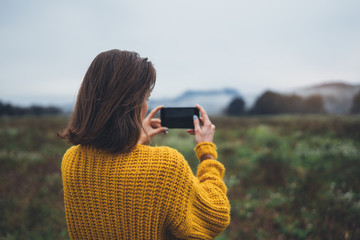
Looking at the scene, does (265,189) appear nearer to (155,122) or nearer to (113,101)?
(155,122)

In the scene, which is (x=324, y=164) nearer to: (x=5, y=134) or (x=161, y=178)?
(x=161, y=178)

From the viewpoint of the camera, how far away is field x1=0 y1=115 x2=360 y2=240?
12.3ft

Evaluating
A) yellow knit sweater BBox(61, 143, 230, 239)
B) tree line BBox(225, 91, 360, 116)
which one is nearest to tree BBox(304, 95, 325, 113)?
tree line BBox(225, 91, 360, 116)

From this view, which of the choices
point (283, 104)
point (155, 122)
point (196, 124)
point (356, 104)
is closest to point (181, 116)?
point (196, 124)

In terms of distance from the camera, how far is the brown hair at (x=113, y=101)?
1193 millimetres

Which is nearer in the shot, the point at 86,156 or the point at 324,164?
the point at 86,156

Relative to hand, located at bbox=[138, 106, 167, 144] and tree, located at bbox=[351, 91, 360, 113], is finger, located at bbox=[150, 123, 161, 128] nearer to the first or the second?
hand, located at bbox=[138, 106, 167, 144]

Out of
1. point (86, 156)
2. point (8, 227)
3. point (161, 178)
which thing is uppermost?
point (86, 156)

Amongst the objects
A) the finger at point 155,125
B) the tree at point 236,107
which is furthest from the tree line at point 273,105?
the finger at point 155,125

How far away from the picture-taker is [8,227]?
390 centimetres

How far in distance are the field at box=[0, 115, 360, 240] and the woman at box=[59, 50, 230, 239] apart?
62 cm

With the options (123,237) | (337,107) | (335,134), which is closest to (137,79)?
(123,237)

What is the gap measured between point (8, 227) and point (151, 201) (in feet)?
13.9

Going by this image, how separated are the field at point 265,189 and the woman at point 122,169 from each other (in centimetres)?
62
